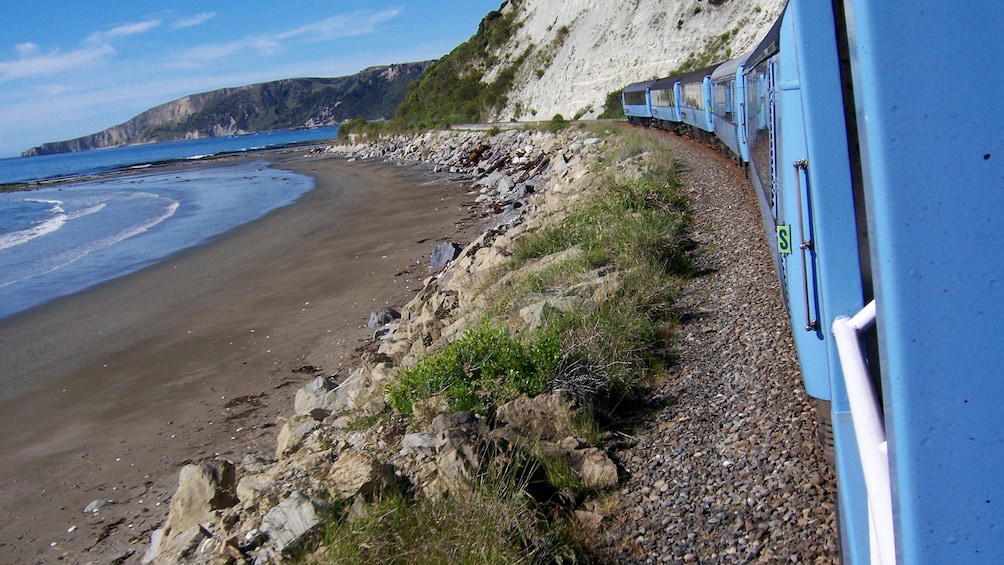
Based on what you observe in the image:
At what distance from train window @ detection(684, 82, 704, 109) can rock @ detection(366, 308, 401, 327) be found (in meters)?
10.5

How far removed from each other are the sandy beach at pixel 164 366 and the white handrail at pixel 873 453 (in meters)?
6.93

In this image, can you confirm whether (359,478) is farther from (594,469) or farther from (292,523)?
(594,469)

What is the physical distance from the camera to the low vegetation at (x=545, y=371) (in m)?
3.85

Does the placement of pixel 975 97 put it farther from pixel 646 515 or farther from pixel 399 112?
pixel 399 112

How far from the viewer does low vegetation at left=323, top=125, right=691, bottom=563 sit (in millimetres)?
3850

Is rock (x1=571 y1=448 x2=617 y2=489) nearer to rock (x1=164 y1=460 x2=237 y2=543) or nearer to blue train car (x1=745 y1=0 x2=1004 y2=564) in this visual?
rock (x1=164 y1=460 x2=237 y2=543)

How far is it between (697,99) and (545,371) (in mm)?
16207

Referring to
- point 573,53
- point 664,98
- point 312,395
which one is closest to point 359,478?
point 312,395

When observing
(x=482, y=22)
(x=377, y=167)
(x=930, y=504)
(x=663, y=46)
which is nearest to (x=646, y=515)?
(x=930, y=504)

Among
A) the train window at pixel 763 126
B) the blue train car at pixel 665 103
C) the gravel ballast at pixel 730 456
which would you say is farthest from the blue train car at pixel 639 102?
the gravel ballast at pixel 730 456

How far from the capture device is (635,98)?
1336 inches

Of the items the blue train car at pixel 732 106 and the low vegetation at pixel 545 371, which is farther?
the blue train car at pixel 732 106

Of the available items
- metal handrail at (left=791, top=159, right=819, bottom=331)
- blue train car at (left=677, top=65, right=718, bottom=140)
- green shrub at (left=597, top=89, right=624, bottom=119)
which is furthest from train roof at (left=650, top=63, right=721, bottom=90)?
metal handrail at (left=791, top=159, right=819, bottom=331)

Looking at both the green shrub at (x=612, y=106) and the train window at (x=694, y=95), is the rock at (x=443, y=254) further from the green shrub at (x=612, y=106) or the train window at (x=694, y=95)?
the green shrub at (x=612, y=106)
